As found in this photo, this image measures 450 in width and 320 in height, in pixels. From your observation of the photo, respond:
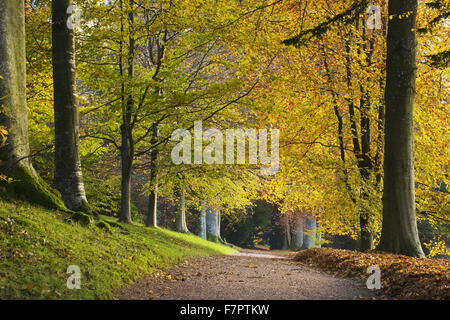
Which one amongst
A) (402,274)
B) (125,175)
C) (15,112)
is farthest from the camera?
(125,175)

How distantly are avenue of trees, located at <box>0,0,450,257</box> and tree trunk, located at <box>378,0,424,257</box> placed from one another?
0.09 feet

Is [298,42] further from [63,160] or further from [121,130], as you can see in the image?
[121,130]

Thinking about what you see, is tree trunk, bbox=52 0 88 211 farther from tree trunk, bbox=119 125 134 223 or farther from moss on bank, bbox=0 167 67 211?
tree trunk, bbox=119 125 134 223

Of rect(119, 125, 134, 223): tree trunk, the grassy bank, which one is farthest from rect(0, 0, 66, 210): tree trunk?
rect(119, 125, 134, 223): tree trunk

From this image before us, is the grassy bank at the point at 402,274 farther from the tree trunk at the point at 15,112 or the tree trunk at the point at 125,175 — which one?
the tree trunk at the point at 125,175

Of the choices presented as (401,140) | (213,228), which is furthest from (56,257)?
(213,228)

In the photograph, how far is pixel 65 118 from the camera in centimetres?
828

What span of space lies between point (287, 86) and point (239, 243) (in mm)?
25515

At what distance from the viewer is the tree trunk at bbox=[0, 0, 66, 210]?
713 cm

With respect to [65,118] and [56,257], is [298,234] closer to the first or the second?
[65,118]

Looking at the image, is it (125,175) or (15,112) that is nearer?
(15,112)

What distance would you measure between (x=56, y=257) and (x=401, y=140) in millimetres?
7596

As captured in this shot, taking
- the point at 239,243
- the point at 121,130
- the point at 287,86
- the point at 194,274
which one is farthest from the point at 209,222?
the point at 194,274

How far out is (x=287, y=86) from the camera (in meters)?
13.4
